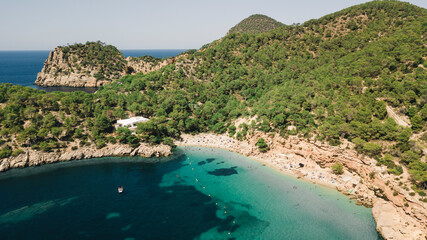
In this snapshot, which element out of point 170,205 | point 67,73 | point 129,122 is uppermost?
point 67,73

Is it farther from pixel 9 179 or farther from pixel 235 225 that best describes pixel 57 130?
pixel 235 225

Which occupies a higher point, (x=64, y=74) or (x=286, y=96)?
(x=286, y=96)

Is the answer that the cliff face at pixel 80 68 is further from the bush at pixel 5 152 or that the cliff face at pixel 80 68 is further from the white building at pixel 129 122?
the bush at pixel 5 152

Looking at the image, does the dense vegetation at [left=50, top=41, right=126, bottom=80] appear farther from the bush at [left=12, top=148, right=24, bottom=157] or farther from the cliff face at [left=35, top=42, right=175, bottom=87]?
the bush at [left=12, top=148, right=24, bottom=157]

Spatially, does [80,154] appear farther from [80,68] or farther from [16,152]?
[80,68]

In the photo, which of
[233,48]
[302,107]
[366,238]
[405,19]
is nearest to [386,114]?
[302,107]

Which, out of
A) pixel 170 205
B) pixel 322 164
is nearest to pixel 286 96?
pixel 322 164
